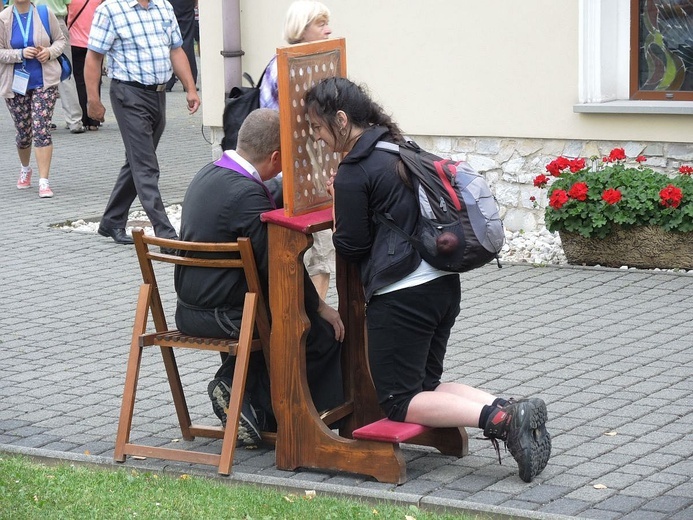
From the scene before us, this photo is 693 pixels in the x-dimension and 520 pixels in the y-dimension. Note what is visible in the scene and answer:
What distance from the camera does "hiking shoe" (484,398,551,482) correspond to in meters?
4.80

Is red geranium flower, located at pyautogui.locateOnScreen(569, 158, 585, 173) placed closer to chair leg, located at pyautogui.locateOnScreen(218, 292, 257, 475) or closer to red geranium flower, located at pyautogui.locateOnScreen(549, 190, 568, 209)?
red geranium flower, located at pyautogui.locateOnScreen(549, 190, 568, 209)

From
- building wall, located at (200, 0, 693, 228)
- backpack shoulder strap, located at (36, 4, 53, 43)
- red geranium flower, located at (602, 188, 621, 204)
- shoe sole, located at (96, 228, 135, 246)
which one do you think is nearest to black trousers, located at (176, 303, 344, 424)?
red geranium flower, located at (602, 188, 621, 204)

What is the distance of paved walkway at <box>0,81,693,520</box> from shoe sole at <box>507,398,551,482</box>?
82 millimetres

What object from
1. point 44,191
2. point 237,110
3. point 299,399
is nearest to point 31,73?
point 44,191

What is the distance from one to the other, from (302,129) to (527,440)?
57.4 inches

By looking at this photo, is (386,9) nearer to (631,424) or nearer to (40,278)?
(40,278)

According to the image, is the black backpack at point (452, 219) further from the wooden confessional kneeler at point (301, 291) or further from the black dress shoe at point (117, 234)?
the black dress shoe at point (117, 234)

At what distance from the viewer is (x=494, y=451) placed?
5.35 metres

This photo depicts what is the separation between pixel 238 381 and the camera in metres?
5.13

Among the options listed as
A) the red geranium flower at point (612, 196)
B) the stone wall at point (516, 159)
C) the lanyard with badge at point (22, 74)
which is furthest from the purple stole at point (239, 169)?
the lanyard with badge at point (22, 74)

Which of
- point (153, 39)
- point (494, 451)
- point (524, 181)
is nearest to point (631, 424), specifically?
point (494, 451)

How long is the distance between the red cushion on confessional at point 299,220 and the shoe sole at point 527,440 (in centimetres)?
103

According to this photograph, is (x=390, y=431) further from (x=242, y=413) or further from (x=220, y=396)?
(x=220, y=396)

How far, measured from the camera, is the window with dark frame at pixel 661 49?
9359mm
